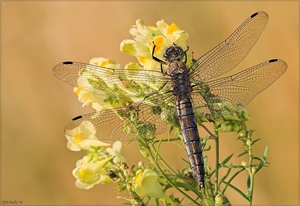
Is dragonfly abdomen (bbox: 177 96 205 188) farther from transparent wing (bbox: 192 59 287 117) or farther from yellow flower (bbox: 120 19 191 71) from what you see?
yellow flower (bbox: 120 19 191 71)

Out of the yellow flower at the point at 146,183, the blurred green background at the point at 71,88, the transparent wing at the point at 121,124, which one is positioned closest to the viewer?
the yellow flower at the point at 146,183

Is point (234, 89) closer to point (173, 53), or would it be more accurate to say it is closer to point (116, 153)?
point (173, 53)

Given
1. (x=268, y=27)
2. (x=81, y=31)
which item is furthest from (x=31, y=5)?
(x=268, y=27)

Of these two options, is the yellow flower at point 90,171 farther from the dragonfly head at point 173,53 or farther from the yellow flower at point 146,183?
the dragonfly head at point 173,53

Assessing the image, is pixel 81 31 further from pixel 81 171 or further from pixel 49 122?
pixel 81 171

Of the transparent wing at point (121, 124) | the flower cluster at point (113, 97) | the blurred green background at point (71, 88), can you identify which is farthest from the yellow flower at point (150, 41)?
the blurred green background at point (71, 88)

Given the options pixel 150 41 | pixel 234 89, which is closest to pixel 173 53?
pixel 150 41

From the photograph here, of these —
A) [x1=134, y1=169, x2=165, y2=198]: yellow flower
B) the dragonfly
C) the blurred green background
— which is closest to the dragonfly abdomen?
the dragonfly

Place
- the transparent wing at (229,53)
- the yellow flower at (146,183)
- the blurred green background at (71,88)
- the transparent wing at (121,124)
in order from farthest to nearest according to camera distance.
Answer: the blurred green background at (71,88) → the transparent wing at (229,53) → the transparent wing at (121,124) → the yellow flower at (146,183)
